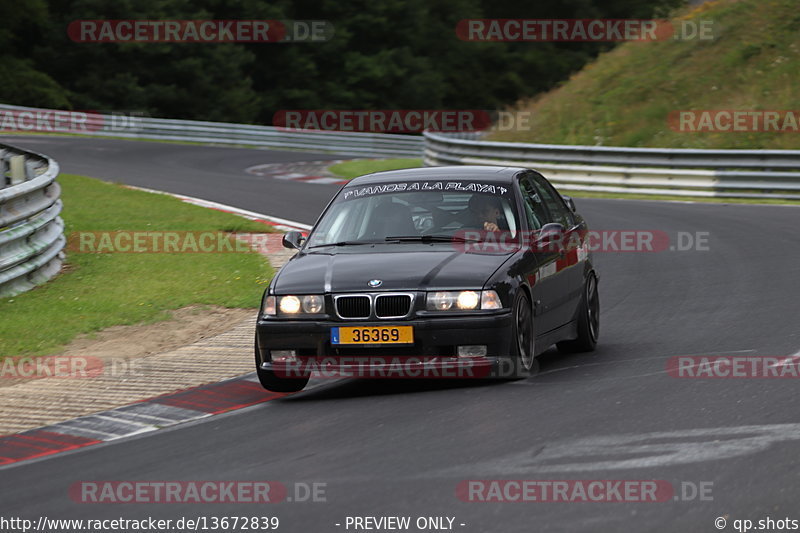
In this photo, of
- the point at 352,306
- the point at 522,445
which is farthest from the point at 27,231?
the point at 522,445

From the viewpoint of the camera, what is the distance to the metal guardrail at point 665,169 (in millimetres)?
23438

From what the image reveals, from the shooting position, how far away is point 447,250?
8922mm

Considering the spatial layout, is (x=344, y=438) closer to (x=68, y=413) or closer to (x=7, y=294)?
(x=68, y=413)

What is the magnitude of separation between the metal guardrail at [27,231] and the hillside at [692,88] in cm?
1820

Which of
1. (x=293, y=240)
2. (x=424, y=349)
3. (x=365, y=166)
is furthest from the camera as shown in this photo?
(x=365, y=166)

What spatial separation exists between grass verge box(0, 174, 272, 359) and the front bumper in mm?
3152

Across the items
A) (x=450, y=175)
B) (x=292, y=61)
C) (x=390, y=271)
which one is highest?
(x=292, y=61)

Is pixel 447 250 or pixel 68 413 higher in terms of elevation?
pixel 447 250

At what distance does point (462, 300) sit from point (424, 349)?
0.40m

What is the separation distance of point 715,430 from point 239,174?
2390cm

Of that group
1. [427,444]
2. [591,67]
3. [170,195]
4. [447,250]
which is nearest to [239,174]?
[170,195]

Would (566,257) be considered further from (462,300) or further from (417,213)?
(462,300)

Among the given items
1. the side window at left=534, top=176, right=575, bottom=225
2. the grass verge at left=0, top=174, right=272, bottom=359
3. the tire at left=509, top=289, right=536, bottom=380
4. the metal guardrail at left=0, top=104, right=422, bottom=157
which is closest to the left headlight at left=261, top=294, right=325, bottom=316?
the tire at left=509, top=289, right=536, bottom=380

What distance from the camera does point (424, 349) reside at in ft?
27.1
